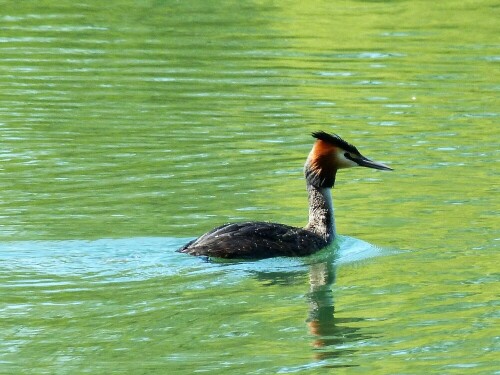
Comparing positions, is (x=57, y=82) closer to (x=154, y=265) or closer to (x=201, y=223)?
(x=201, y=223)

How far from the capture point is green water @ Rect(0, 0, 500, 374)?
404 inches

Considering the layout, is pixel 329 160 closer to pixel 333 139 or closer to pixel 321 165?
pixel 321 165

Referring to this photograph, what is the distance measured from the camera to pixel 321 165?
13.4m

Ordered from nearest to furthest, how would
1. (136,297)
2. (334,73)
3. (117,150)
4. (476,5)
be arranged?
(136,297) < (117,150) < (334,73) < (476,5)

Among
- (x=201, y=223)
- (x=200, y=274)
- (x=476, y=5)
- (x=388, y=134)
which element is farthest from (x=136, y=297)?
(x=476, y=5)

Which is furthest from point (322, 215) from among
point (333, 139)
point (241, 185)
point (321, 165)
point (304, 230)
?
point (241, 185)

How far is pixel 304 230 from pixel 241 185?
7.21 feet

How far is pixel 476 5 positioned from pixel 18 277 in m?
16.8

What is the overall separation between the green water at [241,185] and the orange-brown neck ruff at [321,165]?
1.90 feet

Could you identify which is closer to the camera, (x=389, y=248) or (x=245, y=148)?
(x=389, y=248)

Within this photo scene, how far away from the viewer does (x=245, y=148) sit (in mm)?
16594

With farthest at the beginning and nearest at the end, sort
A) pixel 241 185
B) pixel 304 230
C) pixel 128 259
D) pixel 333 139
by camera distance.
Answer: pixel 241 185 < pixel 333 139 < pixel 304 230 < pixel 128 259

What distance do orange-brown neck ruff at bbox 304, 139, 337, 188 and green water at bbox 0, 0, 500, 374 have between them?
580 millimetres

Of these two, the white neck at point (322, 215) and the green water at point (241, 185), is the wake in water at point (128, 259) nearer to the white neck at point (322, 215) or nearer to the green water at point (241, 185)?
the green water at point (241, 185)
